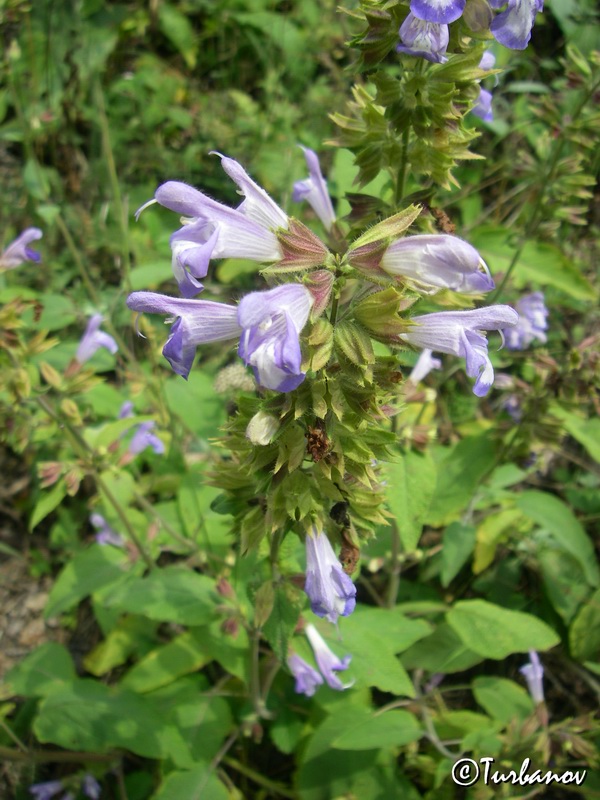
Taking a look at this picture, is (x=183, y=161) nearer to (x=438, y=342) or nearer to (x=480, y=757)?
(x=438, y=342)

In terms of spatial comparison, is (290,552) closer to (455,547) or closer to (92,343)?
(455,547)

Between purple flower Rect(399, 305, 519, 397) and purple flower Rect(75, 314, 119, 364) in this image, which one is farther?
purple flower Rect(75, 314, 119, 364)

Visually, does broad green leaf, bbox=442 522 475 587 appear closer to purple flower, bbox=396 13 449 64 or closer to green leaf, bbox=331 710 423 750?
green leaf, bbox=331 710 423 750

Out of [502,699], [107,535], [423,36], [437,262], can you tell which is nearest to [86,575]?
[107,535]

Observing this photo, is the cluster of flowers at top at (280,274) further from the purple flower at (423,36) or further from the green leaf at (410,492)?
the green leaf at (410,492)

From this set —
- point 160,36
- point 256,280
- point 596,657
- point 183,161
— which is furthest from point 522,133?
point 596,657

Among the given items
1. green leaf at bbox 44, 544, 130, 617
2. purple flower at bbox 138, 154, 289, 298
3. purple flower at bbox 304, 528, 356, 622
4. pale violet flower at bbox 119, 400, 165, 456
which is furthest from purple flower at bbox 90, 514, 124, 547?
purple flower at bbox 138, 154, 289, 298

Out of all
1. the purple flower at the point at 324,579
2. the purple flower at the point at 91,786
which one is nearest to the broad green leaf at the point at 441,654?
the purple flower at the point at 324,579
